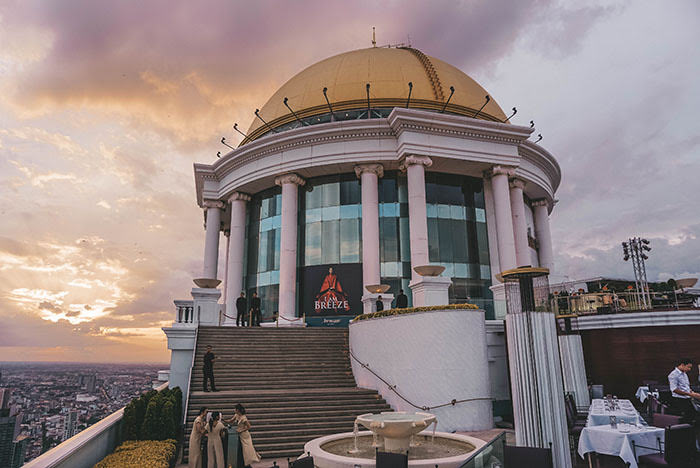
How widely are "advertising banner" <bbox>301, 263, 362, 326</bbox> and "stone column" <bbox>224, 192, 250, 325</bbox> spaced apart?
5.09 meters

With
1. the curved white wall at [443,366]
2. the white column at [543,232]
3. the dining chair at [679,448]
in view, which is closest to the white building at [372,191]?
the white column at [543,232]

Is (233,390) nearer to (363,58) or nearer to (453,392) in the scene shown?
(453,392)

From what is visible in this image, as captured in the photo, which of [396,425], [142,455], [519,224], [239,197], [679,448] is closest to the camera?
[679,448]

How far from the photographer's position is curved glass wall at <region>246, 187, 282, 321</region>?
3084cm

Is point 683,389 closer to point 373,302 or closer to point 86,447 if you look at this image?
point 86,447

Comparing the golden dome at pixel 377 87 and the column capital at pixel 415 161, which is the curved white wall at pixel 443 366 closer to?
the column capital at pixel 415 161

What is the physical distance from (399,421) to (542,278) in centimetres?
431

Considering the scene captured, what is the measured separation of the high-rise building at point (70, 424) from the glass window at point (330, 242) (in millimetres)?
17903

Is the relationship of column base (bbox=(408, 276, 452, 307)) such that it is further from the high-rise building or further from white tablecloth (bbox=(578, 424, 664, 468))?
the high-rise building

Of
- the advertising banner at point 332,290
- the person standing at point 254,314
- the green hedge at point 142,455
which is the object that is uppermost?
the advertising banner at point 332,290

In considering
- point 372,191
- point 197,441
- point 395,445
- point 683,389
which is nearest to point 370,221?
point 372,191

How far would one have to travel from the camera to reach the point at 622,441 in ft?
32.0

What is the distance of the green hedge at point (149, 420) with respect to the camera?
499 inches

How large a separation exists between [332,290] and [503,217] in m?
11.4
